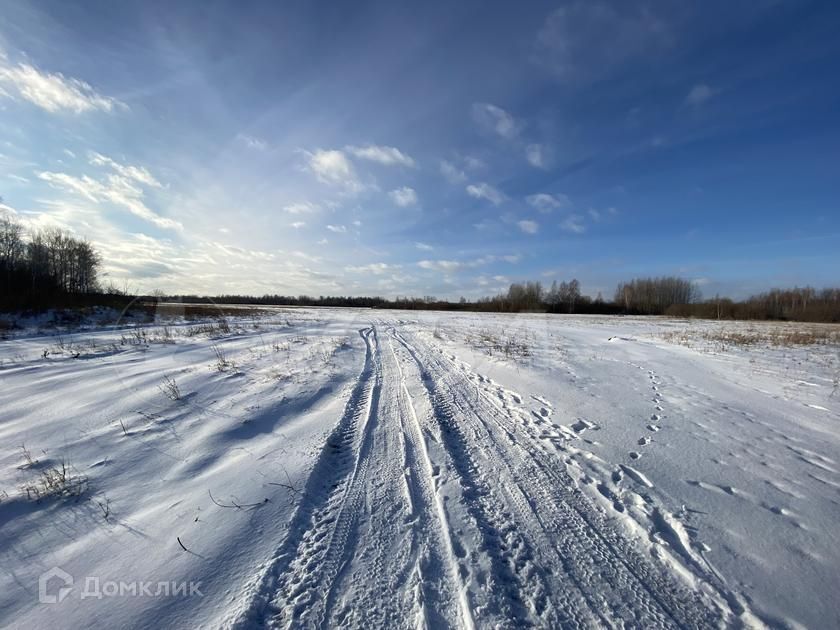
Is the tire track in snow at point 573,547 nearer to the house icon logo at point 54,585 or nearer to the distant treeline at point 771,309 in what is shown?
the house icon logo at point 54,585

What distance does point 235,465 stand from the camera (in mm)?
3809

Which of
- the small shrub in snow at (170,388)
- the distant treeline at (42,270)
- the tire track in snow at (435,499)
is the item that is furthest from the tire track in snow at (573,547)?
the distant treeline at (42,270)

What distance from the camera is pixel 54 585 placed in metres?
2.18

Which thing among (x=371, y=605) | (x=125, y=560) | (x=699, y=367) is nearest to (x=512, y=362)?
(x=699, y=367)

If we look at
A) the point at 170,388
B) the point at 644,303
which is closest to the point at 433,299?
the point at 644,303

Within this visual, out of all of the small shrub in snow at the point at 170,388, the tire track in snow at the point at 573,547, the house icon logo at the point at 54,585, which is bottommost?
the house icon logo at the point at 54,585

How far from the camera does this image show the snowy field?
211 cm

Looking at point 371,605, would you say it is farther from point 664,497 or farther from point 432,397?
point 432,397

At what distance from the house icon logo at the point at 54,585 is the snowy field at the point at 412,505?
2cm

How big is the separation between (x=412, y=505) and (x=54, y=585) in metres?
2.63

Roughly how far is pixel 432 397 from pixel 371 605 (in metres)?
4.28

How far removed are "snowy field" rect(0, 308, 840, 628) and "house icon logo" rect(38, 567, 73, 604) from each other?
0.02m

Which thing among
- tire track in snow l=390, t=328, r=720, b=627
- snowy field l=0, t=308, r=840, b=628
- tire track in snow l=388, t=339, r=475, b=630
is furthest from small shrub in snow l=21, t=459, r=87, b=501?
tire track in snow l=390, t=328, r=720, b=627

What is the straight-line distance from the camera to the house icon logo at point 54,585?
2072 mm
